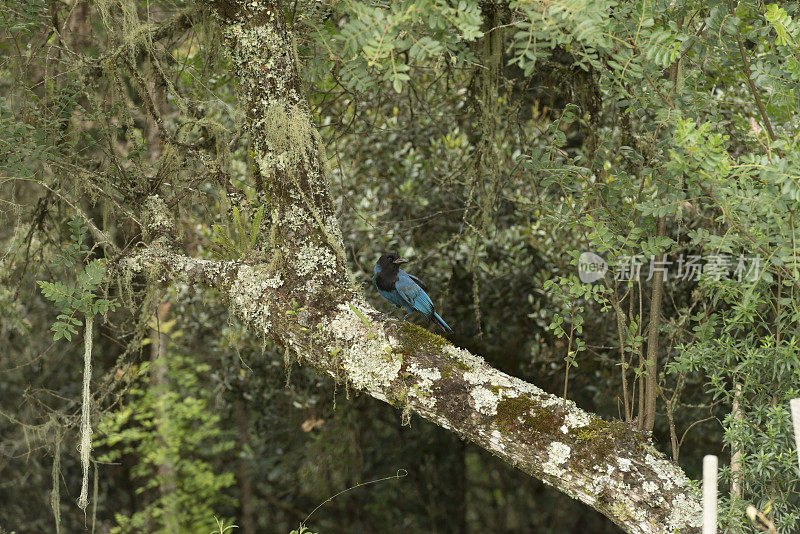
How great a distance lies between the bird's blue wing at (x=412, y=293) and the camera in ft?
8.73

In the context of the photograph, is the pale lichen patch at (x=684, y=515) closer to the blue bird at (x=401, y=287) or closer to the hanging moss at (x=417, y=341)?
the hanging moss at (x=417, y=341)

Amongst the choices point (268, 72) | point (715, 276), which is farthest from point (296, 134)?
point (715, 276)

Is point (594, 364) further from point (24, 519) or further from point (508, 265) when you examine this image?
point (24, 519)

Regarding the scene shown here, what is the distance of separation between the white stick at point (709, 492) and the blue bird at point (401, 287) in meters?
1.60

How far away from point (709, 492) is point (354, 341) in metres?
1.12

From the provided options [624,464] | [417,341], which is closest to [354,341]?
[417,341]

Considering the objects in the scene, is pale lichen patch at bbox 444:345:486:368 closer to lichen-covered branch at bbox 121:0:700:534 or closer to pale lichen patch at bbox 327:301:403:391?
lichen-covered branch at bbox 121:0:700:534

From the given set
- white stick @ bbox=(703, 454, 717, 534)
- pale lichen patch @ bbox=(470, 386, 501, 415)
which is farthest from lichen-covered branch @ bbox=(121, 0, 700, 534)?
white stick @ bbox=(703, 454, 717, 534)

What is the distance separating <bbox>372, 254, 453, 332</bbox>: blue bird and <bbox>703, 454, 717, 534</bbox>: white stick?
160 centimetres

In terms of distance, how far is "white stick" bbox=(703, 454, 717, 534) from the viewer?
3.51 feet

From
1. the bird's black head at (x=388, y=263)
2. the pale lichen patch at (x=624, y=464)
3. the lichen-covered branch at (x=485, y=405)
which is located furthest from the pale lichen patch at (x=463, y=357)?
the bird's black head at (x=388, y=263)

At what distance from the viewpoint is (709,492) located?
42.6 inches

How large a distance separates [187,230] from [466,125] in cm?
189

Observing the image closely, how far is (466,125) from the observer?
445 centimetres
